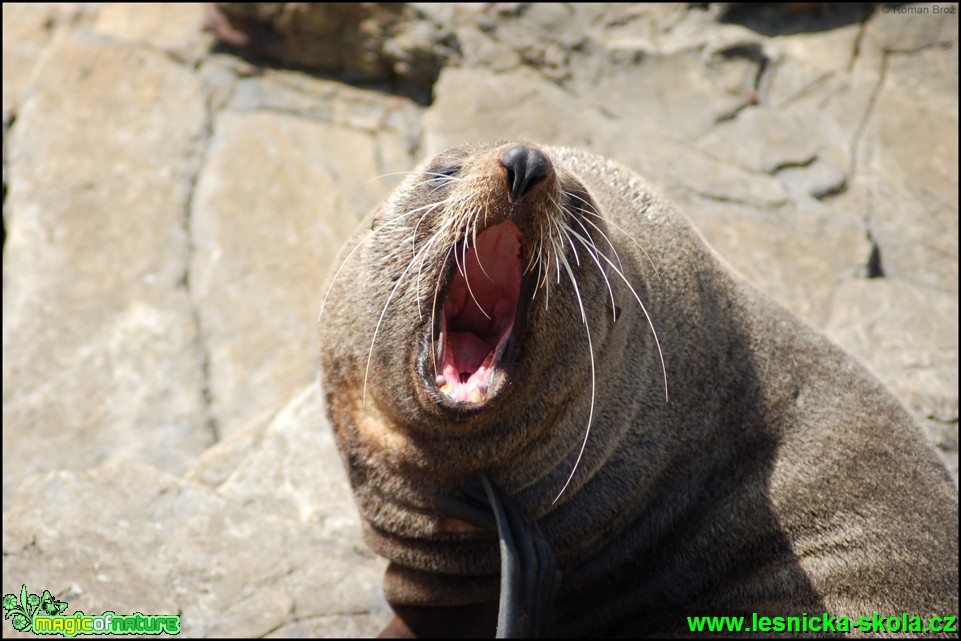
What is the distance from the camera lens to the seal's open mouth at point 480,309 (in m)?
3.23

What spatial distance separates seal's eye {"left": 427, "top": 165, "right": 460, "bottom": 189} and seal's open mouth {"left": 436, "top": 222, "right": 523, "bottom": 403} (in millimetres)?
231

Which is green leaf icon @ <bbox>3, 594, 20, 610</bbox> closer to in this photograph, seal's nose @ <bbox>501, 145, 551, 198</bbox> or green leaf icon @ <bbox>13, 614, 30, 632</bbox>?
green leaf icon @ <bbox>13, 614, 30, 632</bbox>

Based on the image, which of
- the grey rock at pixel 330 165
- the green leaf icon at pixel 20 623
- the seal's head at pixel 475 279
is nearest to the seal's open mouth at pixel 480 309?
the seal's head at pixel 475 279

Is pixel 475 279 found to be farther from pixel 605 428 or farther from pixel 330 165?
pixel 330 165

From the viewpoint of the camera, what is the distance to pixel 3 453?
6.90 m

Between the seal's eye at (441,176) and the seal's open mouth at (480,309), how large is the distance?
0.76ft

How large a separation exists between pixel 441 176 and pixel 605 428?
42.6 inches

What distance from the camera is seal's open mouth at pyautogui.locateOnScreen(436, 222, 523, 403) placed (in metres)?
3.23

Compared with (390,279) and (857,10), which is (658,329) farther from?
(857,10)

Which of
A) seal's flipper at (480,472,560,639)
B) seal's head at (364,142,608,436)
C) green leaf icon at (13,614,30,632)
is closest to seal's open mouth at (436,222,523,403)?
seal's head at (364,142,608,436)

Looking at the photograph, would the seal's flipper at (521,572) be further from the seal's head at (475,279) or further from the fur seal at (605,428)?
the seal's head at (475,279)

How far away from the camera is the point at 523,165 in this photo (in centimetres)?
300

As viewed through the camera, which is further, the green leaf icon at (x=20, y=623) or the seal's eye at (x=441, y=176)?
the green leaf icon at (x=20, y=623)

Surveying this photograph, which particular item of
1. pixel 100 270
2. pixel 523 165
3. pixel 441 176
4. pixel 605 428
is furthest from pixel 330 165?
pixel 523 165
